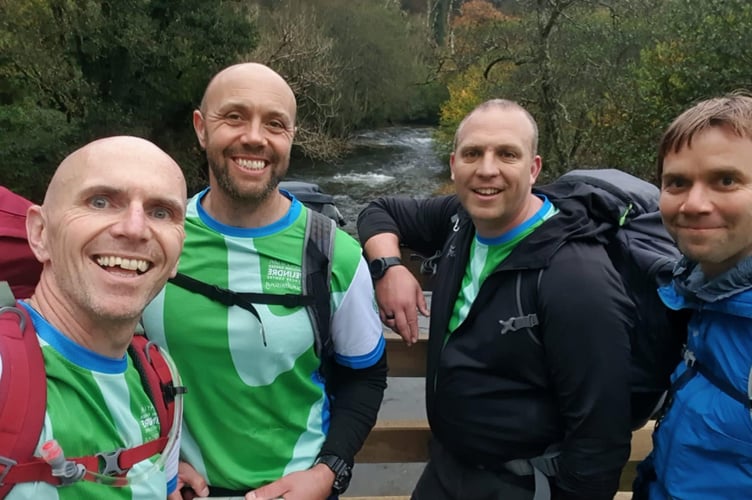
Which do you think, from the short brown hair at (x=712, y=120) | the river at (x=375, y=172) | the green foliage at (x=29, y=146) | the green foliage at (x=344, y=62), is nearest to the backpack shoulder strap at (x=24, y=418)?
the short brown hair at (x=712, y=120)

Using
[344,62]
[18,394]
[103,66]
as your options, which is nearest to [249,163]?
[18,394]

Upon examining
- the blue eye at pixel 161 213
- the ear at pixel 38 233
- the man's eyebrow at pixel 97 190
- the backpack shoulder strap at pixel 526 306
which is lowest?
the backpack shoulder strap at pixel 526 306

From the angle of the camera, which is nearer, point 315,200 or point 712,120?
point 712,120

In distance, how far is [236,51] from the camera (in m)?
17.3

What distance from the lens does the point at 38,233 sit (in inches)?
50.2

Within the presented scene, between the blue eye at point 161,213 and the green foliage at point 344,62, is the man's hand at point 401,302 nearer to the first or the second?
the blue eye at point 161,213

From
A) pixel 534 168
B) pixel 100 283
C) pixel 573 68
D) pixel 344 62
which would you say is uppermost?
pixel 344 62

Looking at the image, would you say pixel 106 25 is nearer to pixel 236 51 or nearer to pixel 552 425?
pixel 236 51

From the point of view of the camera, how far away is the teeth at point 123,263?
1237 mm

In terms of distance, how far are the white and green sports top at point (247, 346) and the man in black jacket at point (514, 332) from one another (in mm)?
329

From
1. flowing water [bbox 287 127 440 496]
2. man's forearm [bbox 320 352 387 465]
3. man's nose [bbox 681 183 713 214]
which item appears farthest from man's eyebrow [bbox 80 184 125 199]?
flowing water [bbox 287 127 440 496]

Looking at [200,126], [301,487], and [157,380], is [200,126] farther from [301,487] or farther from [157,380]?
[301,487]

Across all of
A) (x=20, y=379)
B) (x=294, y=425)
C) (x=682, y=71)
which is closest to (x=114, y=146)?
(x=20, y=379)

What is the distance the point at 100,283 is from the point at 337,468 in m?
0.89
